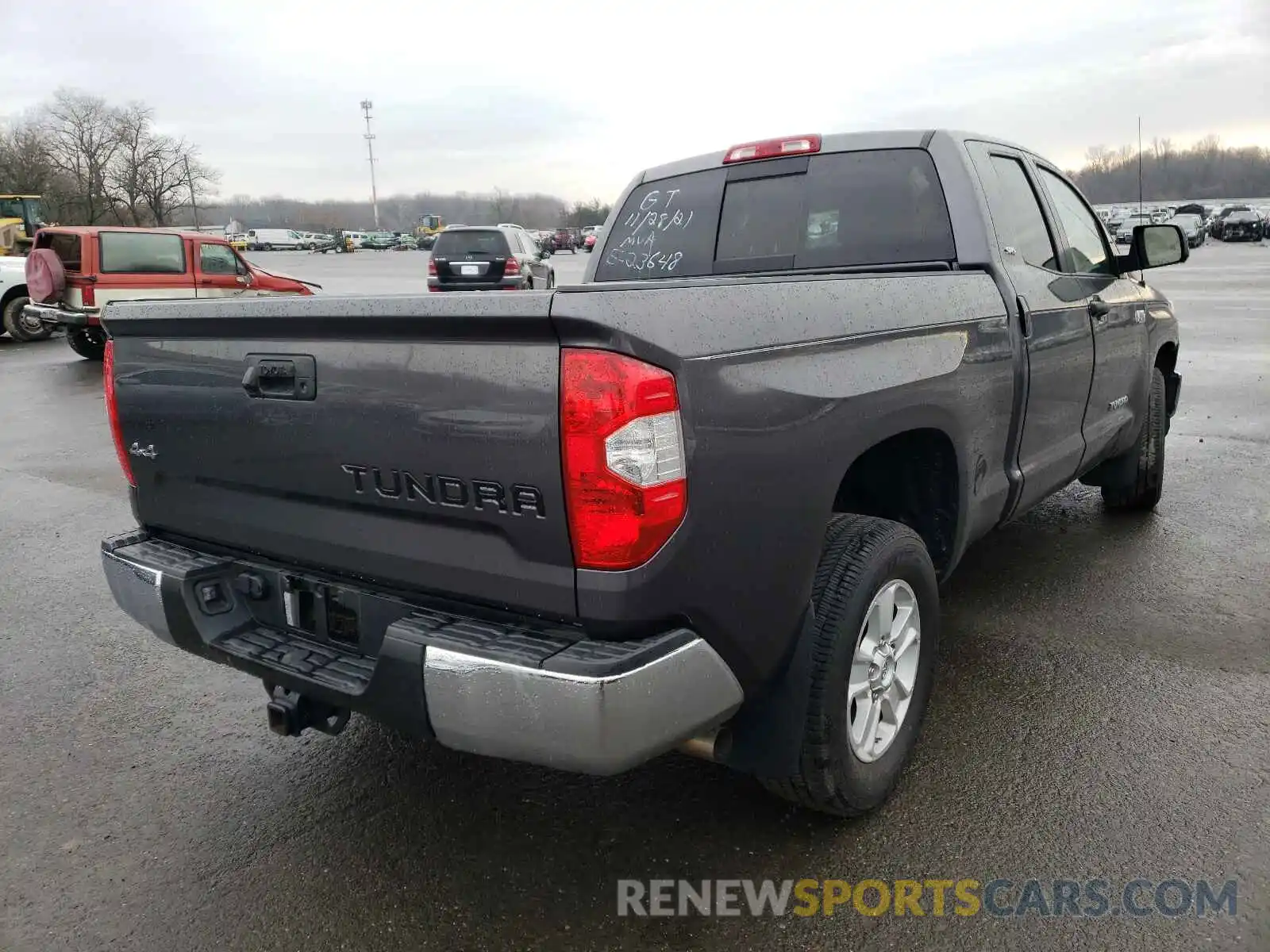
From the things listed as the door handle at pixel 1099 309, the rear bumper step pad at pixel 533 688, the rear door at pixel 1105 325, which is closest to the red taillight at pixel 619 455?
the rear bumper step pad at pixel 533 688

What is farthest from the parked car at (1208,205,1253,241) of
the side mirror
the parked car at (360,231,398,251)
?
the parked car at (360,231,398,251)

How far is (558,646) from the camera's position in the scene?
2041mm

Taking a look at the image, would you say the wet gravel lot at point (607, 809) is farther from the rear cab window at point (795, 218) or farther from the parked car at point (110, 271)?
the parked car at point (110, 271)

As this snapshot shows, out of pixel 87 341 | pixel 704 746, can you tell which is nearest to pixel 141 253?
pixel 87 341

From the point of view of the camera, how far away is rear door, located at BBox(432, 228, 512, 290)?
19594 millimetres

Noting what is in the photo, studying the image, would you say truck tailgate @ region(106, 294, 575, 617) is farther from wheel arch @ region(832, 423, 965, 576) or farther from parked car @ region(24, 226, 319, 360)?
parked car @ region(24, 226, 319, 360)

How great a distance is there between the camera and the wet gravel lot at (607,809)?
2.36m

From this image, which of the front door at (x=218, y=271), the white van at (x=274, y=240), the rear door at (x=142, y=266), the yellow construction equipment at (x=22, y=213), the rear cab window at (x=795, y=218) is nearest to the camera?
the rear cab window at (x=795, y=218)

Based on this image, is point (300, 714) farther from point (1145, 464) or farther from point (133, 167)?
point (133, 167)

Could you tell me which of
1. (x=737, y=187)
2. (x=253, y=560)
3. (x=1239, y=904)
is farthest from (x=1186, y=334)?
(x=253, y=560)

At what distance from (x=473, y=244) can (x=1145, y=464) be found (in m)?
16.5

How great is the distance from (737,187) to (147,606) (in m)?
2.75

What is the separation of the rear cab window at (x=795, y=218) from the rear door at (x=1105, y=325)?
0.85m

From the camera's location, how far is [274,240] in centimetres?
7869
